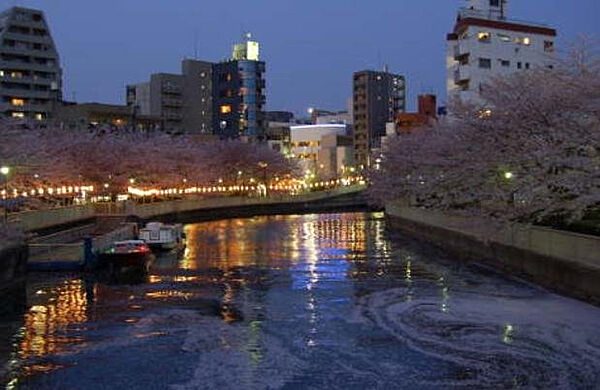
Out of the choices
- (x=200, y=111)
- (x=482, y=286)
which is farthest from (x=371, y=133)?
(x=482, y=286)

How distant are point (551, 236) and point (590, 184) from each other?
16.0 feet

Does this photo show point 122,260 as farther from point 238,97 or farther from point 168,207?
point 238,97

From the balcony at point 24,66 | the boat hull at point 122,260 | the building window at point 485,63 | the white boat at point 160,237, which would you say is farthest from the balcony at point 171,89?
the boat hull at point 122,260

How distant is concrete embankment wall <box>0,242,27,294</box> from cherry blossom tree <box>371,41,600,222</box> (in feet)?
58.3

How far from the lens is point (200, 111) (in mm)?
136125

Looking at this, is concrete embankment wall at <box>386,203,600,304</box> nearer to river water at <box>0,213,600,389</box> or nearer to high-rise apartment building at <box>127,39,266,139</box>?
river water at <box>0,213,600,389</box>

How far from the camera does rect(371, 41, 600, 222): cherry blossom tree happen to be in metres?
24.7

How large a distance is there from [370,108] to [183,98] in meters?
35.1

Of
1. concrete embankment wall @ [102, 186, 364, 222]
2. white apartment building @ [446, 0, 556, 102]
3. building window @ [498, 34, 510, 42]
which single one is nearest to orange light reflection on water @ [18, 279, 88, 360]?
concrete embankment wall @ [102, 186, 364, 222]

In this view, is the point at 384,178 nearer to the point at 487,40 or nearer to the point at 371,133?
the point at 487,40

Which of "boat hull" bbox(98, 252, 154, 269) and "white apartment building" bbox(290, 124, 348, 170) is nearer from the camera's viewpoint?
"boat hull" bbox(98, 252, 154, 269)

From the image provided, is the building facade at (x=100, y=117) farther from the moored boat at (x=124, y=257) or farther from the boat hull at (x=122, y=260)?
the boat hull at (x=122, y=260)

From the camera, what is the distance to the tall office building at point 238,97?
13475 centimetres

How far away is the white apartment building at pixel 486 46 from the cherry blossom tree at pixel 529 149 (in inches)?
1228
